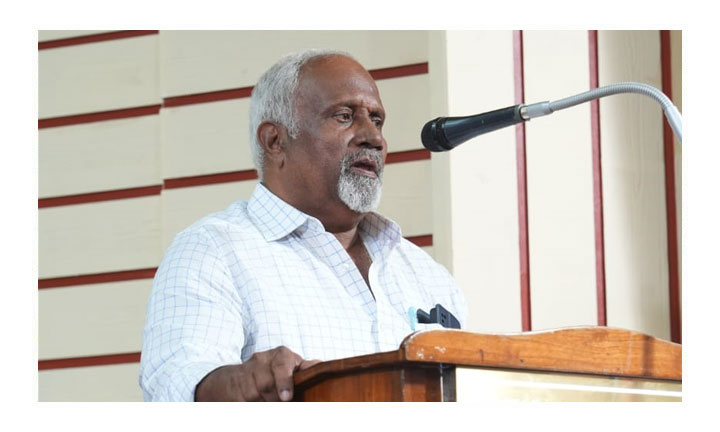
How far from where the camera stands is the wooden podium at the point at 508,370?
1583 millimetres

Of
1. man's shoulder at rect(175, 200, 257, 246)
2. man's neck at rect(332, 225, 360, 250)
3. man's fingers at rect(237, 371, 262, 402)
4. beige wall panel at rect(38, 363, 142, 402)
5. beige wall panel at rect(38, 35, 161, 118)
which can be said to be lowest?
beige wall panel at rect(38, 363, 142, 402)

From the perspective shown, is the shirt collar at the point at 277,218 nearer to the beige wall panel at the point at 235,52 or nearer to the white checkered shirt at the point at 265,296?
the white checkered shirt at the point at 265,296

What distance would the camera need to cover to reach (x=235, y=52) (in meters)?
3.85

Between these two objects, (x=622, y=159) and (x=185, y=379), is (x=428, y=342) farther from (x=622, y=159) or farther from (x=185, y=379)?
Answer: (x=622, y=159)

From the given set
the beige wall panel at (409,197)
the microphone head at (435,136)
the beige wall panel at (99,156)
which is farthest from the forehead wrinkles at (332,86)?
the beige wall panel at (99,156)

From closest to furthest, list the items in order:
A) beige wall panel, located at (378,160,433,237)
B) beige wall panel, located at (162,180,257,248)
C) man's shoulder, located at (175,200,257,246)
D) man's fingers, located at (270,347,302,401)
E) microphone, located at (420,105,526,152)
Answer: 1. man's fingers, located at (270,347,302,401)
2. microphone, located at (420,105,526,152)
3. man's shoulder, located at (175,200,257,246)
4. beige wall panel, located at (378,160,433,237)
5. beige wall panel, located at (162,180,257,248)

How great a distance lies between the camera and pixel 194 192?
3840 millimetres

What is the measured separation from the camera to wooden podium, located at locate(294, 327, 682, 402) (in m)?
1.58

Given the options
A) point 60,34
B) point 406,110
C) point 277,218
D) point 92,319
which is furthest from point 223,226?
point 60,34

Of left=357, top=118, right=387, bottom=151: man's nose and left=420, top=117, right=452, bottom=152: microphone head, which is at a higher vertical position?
left=357, top=118, right=387, bottom=151: man's nose

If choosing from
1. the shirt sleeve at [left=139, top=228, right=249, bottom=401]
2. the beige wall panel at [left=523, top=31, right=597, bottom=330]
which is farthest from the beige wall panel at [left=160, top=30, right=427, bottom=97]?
the shirt sleeve at [left=139, top=228, right=249, bottom=401]

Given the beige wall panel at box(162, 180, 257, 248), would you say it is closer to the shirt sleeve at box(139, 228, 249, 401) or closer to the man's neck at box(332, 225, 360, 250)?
the man's neck at box(332, 225, 360, 250)

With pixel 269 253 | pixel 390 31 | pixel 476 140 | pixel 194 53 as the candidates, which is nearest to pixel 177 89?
pixel 194 53
